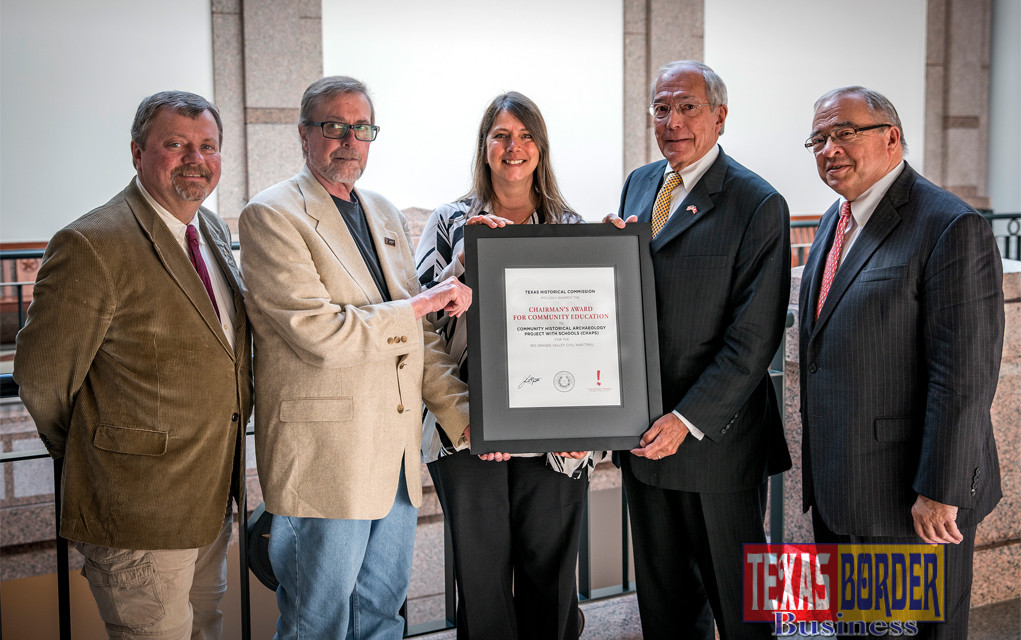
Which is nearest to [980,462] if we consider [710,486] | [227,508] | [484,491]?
[710,486]

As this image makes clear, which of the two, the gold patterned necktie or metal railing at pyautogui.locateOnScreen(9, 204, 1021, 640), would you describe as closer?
metal railing at pyautogui.locateOnScreen(9, 204, 1021, 640)

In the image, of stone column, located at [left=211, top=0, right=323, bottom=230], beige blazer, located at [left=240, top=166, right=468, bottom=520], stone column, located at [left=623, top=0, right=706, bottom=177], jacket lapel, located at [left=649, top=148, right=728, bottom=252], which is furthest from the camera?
stone column, located at [left=623, top=0, right=706, bottom=177]

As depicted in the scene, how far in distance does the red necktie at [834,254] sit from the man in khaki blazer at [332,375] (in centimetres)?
98

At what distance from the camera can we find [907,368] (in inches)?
80.4

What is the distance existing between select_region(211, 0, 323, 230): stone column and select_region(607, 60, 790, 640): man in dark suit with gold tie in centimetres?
535

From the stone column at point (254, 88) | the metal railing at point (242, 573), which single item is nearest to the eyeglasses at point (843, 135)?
the metal railing at point (242, 573)

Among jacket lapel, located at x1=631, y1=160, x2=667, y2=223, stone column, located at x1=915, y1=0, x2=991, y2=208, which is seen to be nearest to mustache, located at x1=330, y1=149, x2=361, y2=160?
jacket lapel, located at x1=631, y1=160, x2=667, y2=223

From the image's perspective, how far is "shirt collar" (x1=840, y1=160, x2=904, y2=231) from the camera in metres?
2.17

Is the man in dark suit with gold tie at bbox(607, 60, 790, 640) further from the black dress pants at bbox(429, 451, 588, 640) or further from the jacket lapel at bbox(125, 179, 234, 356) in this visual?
the jacket lapel at bbox(125, 179, 234, 356)

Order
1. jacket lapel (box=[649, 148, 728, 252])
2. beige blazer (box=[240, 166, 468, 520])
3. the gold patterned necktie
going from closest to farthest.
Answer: beige blazer (box=[240, 166, 468, 520]) < jacket lapel (box=[649, 148, 728, 252]) < the gold patterned necktie

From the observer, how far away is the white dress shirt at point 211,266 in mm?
2074

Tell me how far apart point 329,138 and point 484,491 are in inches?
41.3

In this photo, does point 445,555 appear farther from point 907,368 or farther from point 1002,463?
point 1002,463

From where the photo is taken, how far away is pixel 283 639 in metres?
2.21
